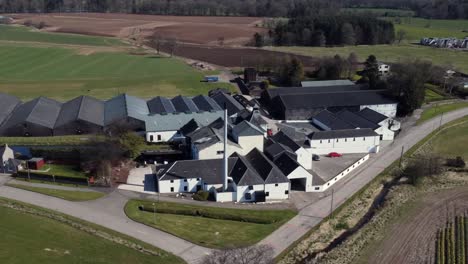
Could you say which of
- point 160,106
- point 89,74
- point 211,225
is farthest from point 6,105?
point 211,225

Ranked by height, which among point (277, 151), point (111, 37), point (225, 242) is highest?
point (111, 37)

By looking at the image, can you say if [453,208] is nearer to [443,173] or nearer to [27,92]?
[443,173]

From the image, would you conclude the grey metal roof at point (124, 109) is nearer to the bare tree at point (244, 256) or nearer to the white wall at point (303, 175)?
the white wall at point (303, 175)

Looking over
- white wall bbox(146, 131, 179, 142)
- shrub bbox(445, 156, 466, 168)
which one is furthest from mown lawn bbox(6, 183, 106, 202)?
shrub bbox(445, 156, 466, 168)

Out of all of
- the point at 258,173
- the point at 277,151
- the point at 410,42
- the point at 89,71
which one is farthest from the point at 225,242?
the point at 410,42

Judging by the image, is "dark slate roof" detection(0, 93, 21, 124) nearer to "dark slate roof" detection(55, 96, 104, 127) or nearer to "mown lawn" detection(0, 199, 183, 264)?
"dark slate roof" detection(55, 96, 104, 127)

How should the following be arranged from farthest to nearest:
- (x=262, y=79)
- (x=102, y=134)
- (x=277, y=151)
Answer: (x=262, y=79), (x=102, y=134), (x=277, y=151)
